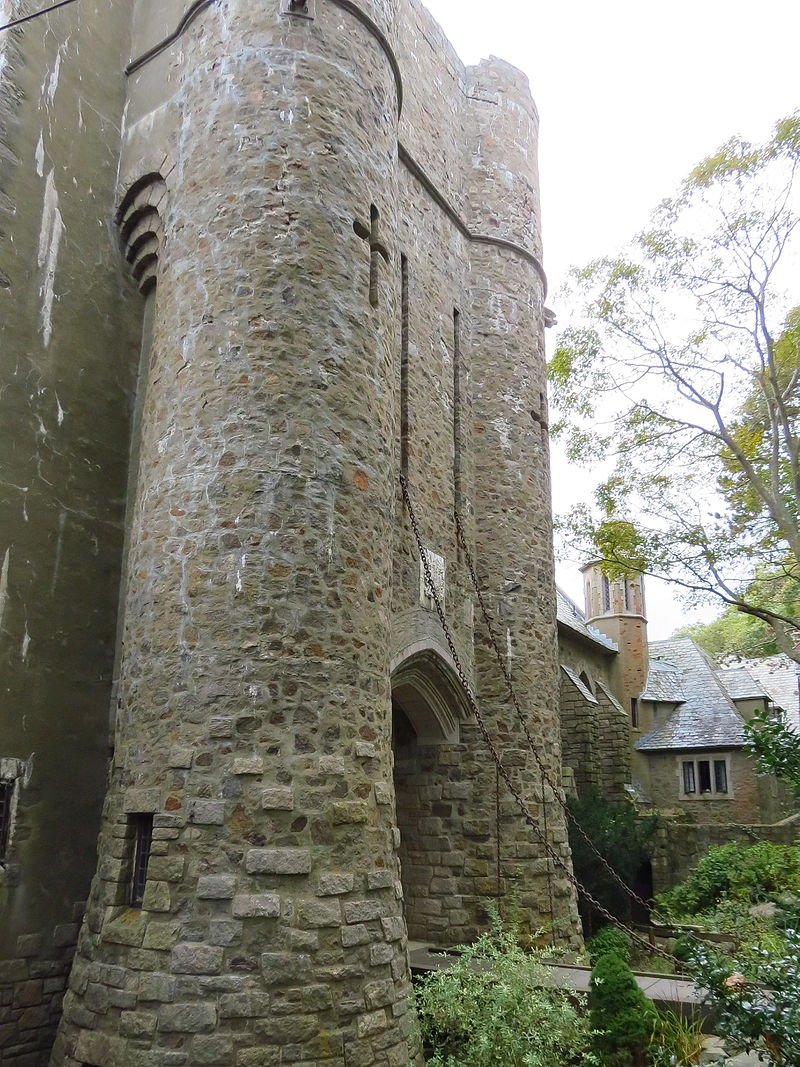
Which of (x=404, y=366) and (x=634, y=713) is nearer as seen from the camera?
(x=404, y=366)

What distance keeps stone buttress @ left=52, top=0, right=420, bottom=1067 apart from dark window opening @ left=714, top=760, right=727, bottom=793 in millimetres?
20093

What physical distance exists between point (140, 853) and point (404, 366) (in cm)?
685

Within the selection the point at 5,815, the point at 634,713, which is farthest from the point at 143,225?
the point at 634,713

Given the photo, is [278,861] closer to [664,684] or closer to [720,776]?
[720,776]

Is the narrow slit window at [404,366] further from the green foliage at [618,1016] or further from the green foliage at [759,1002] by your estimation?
the green foliage at [759,1002]

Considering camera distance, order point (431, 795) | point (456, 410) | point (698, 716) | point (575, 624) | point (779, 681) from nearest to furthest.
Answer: point (431, 795) < point (456, 410) < point (575, 624) < point (698, 716) < point (779, 681)

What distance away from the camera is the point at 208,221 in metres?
8.54

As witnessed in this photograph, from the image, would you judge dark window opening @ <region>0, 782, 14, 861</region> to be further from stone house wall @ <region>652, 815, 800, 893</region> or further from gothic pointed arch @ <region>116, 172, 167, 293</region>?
stone house wall @ <region>652, 815, 800, 893</region>

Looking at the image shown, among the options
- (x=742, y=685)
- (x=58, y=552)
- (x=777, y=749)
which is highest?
(x=742, y=685)

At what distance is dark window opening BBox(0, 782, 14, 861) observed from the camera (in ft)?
26.6

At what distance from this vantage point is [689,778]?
2644 cm

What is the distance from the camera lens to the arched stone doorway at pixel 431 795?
11641mm

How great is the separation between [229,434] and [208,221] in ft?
7.08

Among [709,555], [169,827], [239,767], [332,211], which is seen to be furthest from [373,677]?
[709,555]
